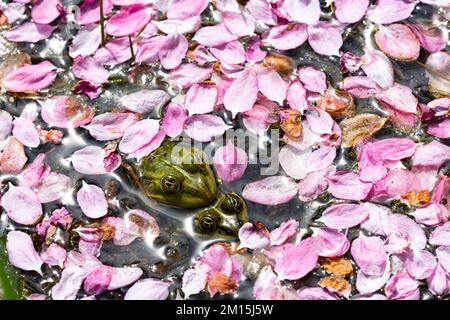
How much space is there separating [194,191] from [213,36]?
0.35m

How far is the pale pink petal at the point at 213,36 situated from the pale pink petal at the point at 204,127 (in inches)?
6.8

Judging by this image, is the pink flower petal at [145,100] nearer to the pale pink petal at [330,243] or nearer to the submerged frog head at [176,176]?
the submerged frog head at [176,176]

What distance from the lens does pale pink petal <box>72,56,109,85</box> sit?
1555mm

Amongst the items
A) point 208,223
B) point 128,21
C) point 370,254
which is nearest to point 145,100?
point 128,21

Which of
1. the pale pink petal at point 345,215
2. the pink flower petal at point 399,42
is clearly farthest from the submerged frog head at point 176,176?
the pink flower petal at point 399,42

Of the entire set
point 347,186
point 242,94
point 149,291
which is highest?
point 242,94

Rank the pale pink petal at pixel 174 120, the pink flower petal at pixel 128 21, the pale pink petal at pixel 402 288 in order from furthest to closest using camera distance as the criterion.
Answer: the pink flower petal at pixel 128 21
the pale pink petal at pixel 174 120
the pale pink petal at pixel 402 288

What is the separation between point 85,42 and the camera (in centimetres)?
159

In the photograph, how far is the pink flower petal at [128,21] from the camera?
62.5 inches

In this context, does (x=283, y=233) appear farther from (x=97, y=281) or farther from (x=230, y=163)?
(x=97, y=281)

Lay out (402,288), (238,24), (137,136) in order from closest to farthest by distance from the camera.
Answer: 1. (402,288)
2. (137,136)
3. (238,24)

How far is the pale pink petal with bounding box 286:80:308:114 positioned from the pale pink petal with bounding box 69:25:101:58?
1.36 ft

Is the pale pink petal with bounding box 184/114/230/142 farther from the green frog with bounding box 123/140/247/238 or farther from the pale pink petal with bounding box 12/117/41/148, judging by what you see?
the pale pink petal with bounding box 12/117/41/148

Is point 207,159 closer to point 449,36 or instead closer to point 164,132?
point 164,132
